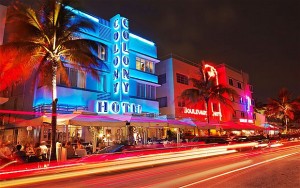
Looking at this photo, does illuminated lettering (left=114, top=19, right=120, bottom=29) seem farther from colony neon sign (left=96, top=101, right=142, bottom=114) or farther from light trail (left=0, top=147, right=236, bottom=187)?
light trail (left=0, top=147, right=236, bottom=187)

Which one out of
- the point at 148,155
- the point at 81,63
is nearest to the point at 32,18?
the point at 81,63

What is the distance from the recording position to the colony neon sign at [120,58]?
97.3 feet

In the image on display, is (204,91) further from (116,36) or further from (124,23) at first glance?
(116,36)

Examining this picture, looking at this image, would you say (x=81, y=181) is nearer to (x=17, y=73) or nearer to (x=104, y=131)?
(x=17, y=73)

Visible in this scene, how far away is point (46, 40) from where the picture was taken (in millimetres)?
19703

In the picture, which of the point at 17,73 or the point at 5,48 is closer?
the point at 5,48

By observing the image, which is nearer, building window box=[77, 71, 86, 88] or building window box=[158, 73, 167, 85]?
building window box=[77, 71, 86, 88]

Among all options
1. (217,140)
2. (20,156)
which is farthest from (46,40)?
(217,140)

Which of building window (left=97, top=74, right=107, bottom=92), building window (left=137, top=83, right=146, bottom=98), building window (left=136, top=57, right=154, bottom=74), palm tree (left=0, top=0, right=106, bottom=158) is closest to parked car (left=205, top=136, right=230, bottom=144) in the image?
building window (left=137, top=83, right=146, bottom=98)

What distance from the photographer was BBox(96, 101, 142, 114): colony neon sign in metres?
27.4

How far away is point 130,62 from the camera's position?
33250mm

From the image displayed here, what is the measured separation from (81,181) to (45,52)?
37.7 ft

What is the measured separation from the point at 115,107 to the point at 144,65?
30.1ft

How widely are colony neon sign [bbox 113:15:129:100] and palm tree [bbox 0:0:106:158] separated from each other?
30.1ft
